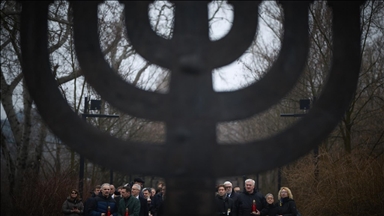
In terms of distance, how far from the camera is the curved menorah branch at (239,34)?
3.73 metres

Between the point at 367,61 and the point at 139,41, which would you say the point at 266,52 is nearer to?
the point at 367,61

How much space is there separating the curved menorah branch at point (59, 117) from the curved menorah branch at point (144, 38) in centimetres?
54

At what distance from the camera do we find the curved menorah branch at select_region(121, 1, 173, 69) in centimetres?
362

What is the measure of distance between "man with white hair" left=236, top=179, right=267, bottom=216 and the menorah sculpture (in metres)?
4.50

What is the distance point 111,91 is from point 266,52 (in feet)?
41.9

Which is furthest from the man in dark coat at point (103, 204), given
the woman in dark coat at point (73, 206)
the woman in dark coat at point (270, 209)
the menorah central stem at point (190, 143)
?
the menorah central stem at point (190, 143)

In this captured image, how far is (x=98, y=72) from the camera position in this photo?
3.73 meters

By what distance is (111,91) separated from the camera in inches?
149

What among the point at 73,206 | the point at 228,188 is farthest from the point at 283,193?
the point at 73,206

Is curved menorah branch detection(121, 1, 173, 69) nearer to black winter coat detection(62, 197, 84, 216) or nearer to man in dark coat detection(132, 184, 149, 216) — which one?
man in dark coat detection(132, 184, 149, 216)

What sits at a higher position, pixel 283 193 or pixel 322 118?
pixel 322 118

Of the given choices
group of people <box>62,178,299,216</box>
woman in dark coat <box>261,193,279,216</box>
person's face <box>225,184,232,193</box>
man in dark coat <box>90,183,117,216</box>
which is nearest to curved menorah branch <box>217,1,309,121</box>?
group of people <box>62,178,299,216</box>

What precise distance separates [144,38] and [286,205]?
514 centimetres

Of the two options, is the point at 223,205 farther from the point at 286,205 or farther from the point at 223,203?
the point at 286,205
